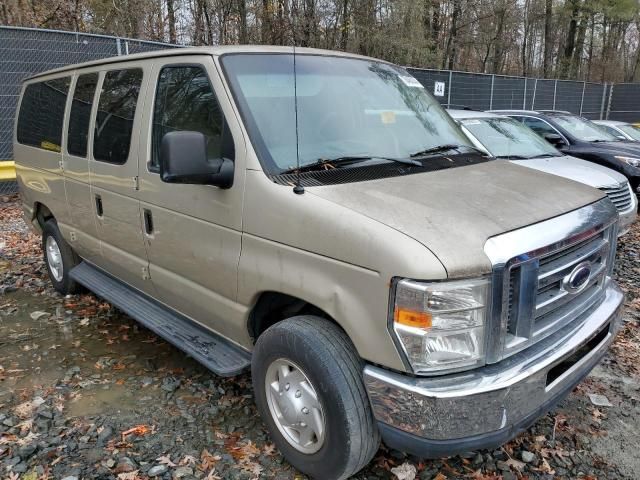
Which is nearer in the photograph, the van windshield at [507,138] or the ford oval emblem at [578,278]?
the ford oval emblem at [578,278]

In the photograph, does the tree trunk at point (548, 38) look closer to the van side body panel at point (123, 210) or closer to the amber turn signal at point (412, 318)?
the van side body panel at point (123, 210)

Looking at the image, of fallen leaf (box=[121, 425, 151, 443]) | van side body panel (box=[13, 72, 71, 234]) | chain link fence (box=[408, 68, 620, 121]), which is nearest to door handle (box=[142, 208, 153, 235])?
fallen leaf (box=[121, 425, 151, 443])

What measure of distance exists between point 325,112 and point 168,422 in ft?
6.83

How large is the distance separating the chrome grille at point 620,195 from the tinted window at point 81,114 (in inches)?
228

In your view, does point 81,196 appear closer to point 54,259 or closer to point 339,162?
point 54,259

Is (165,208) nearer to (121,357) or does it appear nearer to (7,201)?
(121,357)

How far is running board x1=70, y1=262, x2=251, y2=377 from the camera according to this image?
119 inches

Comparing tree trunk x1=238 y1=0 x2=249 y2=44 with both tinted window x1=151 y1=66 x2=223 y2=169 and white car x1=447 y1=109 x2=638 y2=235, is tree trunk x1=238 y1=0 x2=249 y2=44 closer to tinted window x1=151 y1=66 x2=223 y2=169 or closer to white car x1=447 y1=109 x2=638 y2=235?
white car x1=447 y1=109 x2=638 y2=235

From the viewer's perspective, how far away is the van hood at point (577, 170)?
6574mm

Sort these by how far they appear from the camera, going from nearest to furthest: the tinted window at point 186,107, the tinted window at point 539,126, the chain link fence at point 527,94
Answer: the tinted window at point 186,107
the tinted window at point 539,126
the chain link fence at point 527,94

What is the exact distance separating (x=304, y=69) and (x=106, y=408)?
247cm

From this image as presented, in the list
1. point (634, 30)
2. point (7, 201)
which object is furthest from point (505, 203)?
point (634, 30)

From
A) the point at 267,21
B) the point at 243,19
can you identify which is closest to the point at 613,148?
the point at 267,21

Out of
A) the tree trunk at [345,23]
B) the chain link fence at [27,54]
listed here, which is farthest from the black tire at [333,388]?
the tree trunk at [345,23]
